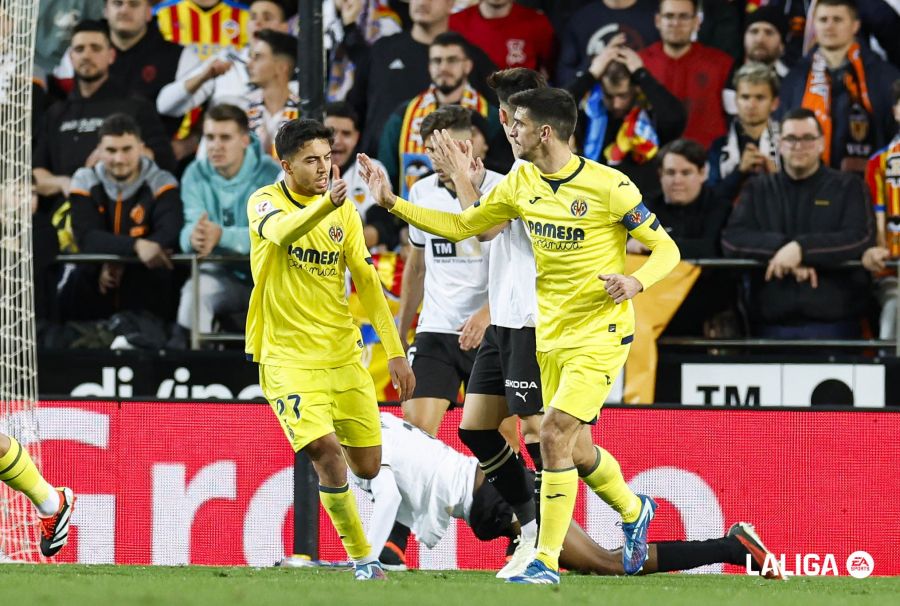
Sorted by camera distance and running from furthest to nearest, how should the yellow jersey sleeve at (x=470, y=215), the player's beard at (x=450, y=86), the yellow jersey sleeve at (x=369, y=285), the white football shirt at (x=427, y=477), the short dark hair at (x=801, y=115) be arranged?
the player's beard at (x=450, y=86) → the short dark hair at (x=801, y=115) → the white football shirt at (x=427, y=477) → the yellow jersey sleeve at (x=369, y=285) → the yellow jersey sleeve at (x=470, y=215)

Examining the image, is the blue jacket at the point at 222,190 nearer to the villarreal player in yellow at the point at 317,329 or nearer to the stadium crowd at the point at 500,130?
the stadium crowd at the point at 500,130

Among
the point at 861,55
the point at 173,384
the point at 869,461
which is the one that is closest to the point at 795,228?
the point at 861,55

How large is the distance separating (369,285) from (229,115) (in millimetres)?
4028

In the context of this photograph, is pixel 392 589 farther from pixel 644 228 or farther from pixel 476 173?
pixel 476 173

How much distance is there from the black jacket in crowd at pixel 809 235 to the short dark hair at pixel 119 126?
4263 millimetres

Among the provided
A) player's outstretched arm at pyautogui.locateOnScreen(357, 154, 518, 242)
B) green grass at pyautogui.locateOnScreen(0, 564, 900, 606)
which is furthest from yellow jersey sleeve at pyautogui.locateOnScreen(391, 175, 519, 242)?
green grass at pyautogui.locateOnScreen(0, 564, 900, 606)

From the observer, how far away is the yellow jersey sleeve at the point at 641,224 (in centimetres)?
607

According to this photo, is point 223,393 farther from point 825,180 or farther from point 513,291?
point 825,180

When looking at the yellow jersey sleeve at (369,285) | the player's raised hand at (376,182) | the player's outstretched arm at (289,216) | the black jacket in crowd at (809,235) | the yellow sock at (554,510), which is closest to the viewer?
the player's outstretched arm at (289,216)

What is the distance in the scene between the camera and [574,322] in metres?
6.16

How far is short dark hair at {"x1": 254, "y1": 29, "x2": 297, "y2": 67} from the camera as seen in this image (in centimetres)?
1050

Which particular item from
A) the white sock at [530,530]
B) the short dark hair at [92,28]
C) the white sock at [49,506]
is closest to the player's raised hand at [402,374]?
the white sock at [530,530]

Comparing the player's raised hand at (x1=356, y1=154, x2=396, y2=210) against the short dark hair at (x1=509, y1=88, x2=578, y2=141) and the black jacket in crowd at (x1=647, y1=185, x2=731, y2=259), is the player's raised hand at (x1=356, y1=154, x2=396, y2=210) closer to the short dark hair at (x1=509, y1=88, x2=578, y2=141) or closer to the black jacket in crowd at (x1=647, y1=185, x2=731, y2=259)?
the short dark hair at (x1=509, y1=88, x2=578, y2=141)

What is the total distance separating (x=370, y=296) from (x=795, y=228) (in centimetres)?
391
